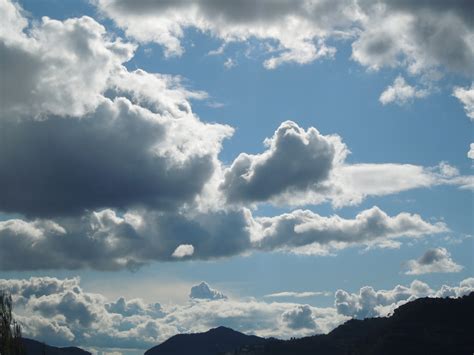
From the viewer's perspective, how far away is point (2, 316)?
14525 centimetres

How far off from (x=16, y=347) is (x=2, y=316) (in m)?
8.08

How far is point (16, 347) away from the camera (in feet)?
475
